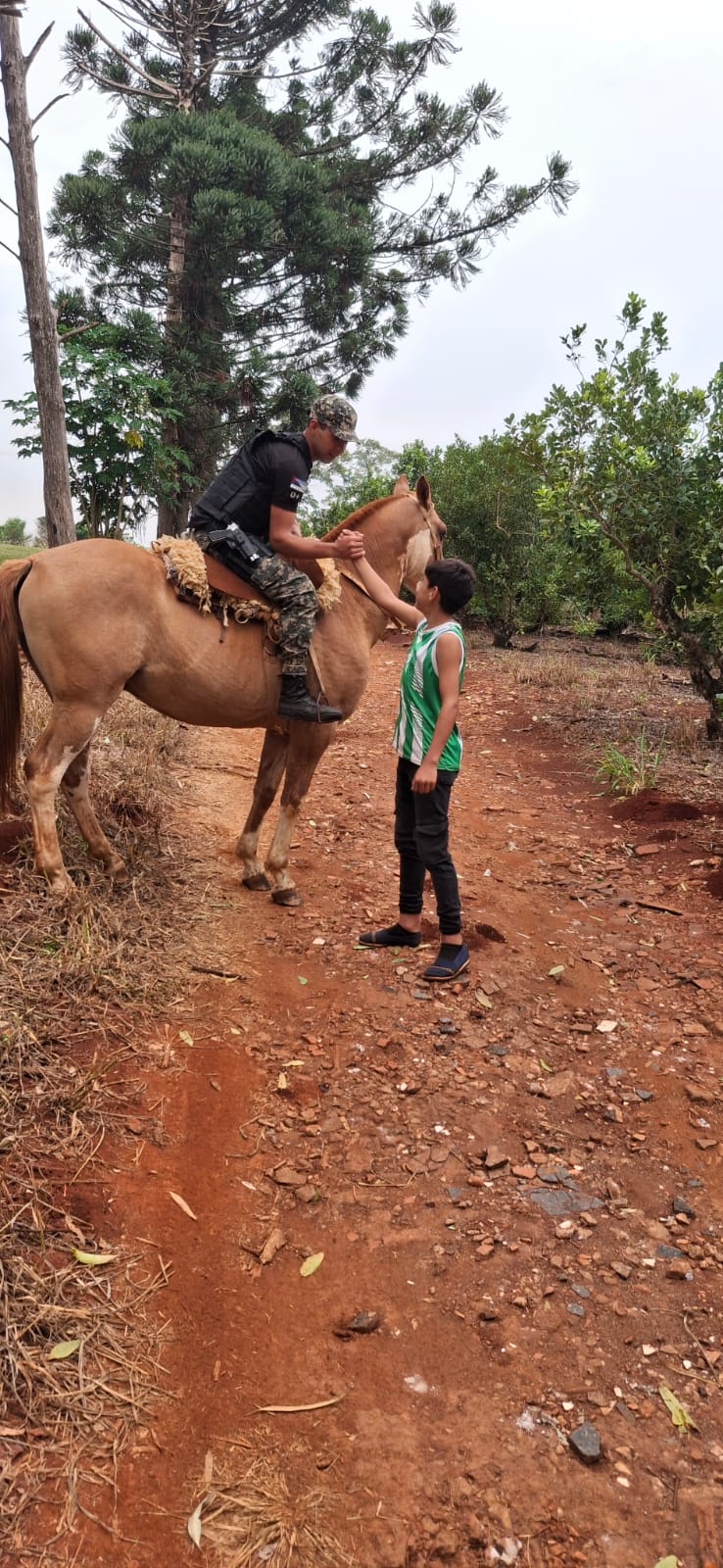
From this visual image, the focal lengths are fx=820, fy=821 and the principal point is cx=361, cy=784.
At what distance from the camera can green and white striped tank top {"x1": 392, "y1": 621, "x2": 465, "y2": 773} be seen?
13.1 ft

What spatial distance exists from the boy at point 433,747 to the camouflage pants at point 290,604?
388 mm

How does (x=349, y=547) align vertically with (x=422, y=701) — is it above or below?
above

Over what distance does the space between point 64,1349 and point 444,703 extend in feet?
9.21

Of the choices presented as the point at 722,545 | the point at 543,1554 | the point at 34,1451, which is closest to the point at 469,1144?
the point at 543,1554

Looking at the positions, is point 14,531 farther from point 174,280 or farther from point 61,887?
point 61,887

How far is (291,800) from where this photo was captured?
197 inches

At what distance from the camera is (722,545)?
23.8 feet

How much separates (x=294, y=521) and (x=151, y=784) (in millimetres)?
2337

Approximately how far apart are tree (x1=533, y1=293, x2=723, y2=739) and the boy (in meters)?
4.32

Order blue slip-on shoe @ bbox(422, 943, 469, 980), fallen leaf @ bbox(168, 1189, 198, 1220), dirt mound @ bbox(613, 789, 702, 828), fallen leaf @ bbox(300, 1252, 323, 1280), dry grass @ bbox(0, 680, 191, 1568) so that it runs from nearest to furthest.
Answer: dry grass @ bbox(0, 680, 191, 1568) < fallen leaf @ bbox(300, 1252, 323, 1280) < fallen leaf @ bbox(168, 1189, 198, 1220) < blue slip-on shoe @ bbox(422, 943, 469, 980) < dirt mound @ bbox(613, 789, 702, 828)

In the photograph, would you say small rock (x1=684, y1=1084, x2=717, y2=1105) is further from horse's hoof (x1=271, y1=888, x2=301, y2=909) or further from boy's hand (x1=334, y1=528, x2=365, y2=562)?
boy's hand (x1=334, y1=528, x2=365, y2=562)

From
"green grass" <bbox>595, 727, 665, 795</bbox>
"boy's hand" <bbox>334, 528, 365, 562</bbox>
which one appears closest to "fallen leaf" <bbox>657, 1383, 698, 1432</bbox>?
"boy's hand" <bbox>334, 528, 365, 562</bbox>

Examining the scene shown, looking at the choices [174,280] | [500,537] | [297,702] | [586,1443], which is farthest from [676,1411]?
[174,280]

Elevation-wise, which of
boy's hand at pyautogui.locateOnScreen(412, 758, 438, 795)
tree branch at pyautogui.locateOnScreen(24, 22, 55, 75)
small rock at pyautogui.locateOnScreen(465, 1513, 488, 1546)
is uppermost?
tree branch at pyautogui.locateOnScreen(24, 22, 55, 75)
